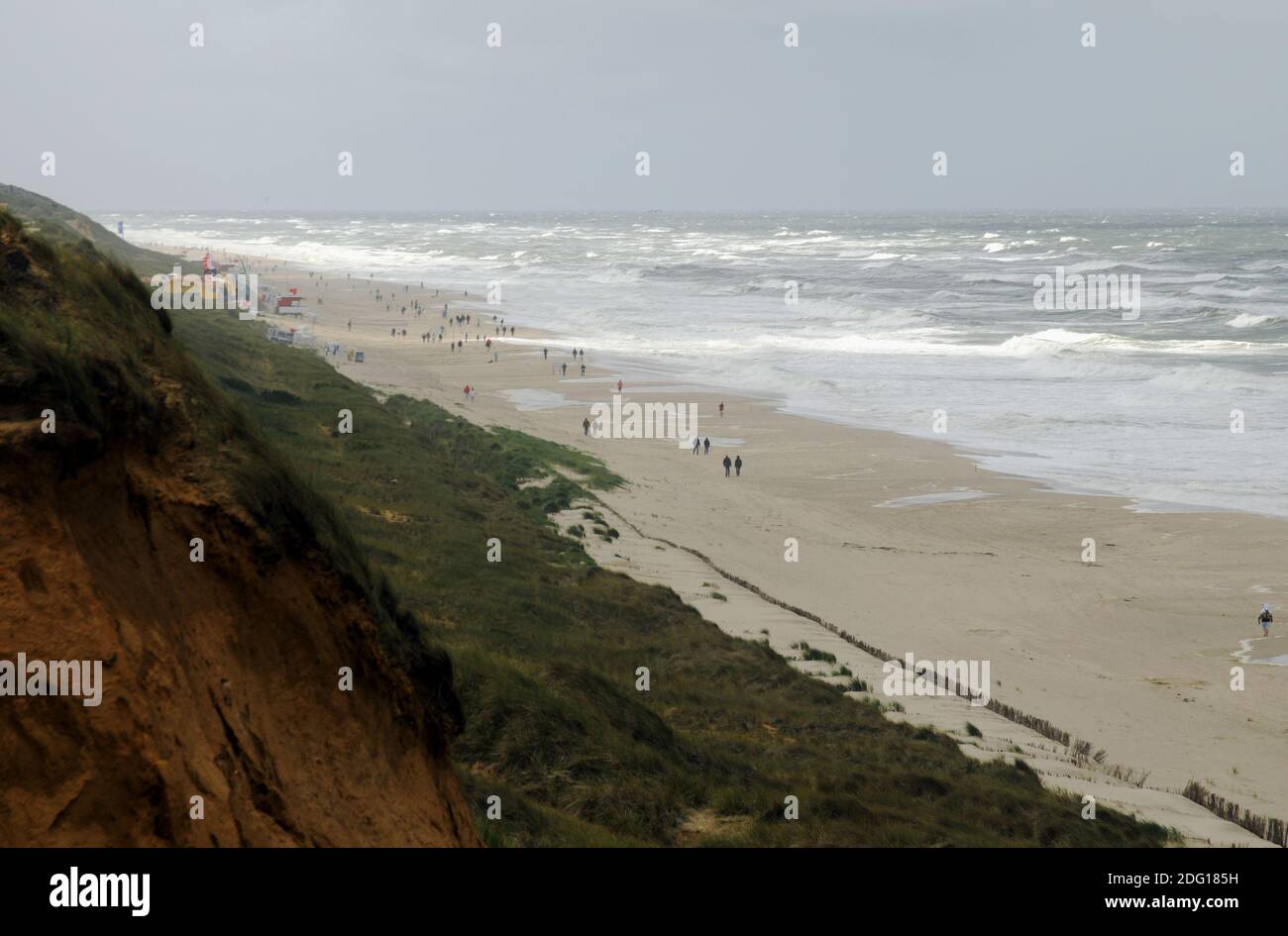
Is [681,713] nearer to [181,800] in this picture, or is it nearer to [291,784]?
[291,784]

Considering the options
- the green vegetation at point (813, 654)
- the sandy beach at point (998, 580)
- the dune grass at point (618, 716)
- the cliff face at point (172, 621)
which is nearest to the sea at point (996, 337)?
the sandy beach at point (998, 580)

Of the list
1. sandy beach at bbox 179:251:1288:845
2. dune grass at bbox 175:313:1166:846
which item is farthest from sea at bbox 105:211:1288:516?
dune grass at bbox 175:313:1166:846

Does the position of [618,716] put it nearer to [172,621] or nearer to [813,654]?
[172,621]

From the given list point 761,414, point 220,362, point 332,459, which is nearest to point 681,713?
point 332,459

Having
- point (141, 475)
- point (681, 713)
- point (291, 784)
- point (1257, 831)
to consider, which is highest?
point (141, 475)

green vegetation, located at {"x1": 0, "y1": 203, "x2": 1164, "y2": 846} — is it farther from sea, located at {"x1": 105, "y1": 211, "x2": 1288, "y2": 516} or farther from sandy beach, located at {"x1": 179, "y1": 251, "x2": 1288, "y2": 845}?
sea, located at {"x1": 105, "y1": 211, "x2": 1288, "y2": 516}

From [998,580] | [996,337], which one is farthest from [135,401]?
[996,337]

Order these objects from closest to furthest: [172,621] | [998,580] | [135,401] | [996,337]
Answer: [172,621] < [135,401] < [998,580] < [996,337]
